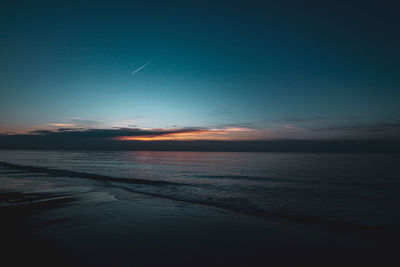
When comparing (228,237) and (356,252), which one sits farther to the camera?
(228,237)

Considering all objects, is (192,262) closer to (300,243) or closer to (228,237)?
(228,237)

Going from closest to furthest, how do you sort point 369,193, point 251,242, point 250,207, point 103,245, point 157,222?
point 103,245
point 251,242
point 157,222
point 250,207
point 369,193

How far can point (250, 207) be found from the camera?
1375 cm

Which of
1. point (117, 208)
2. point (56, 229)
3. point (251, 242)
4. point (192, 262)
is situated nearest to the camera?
point (192, 262)

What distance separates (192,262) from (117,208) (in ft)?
24.9

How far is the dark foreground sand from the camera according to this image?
6.32 meters

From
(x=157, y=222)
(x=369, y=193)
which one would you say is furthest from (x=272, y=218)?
(x=369, y=193)

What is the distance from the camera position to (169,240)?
7.80m

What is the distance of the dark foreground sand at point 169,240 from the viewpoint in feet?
20.7

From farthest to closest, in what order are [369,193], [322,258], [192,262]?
[369,193]
[322,258]
[192,262]

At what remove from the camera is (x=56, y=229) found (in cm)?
855

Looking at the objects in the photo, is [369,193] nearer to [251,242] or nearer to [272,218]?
[272,218]

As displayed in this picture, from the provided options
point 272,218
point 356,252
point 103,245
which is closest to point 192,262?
point 103,245

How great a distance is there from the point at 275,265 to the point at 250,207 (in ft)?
25.3
